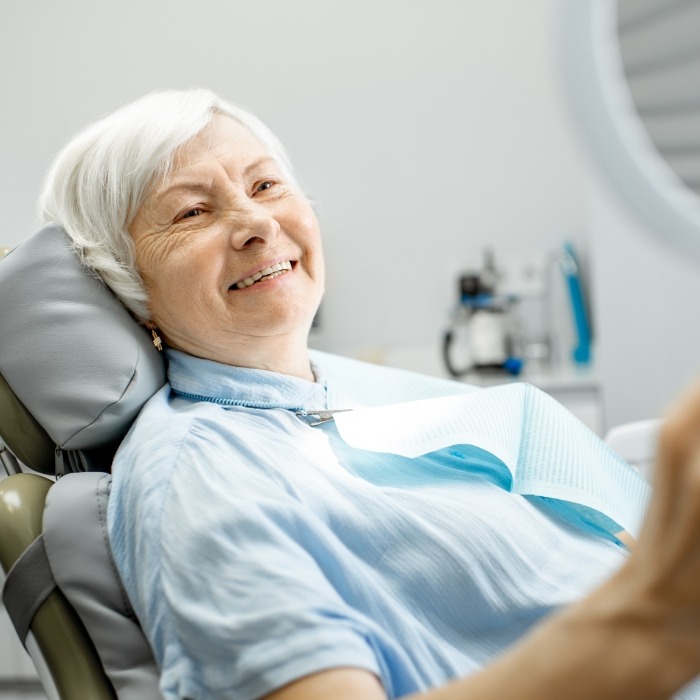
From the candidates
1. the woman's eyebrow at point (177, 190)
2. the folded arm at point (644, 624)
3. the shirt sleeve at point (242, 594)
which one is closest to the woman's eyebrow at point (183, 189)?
the woman's eyebrow at point (177, 190)

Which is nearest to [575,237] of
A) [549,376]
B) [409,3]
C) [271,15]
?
[549,376]

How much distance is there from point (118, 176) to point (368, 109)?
7.61 ft

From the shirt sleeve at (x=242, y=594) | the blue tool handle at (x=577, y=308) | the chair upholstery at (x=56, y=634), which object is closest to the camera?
the shirt sleeve at (x=242, y=594)

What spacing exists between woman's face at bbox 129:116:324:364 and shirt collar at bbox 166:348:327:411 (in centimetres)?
3

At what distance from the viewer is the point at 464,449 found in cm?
107


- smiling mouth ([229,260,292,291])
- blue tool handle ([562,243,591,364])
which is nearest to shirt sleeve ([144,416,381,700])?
smiling mouth ([229,260,292,291])

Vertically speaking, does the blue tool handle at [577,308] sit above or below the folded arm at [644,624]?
below

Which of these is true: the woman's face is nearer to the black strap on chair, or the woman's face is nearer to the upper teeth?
the upper teeth

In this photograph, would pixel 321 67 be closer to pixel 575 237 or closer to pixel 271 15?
pixel 271 15

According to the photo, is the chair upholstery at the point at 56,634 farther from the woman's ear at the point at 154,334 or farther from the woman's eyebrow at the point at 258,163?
the woman's eyebrow at the point at 258,163

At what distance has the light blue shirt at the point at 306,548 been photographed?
2.38ft

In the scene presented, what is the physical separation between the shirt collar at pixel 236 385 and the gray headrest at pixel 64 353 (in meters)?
0.05

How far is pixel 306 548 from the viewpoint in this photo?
2.70 feet

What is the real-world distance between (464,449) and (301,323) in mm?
267
